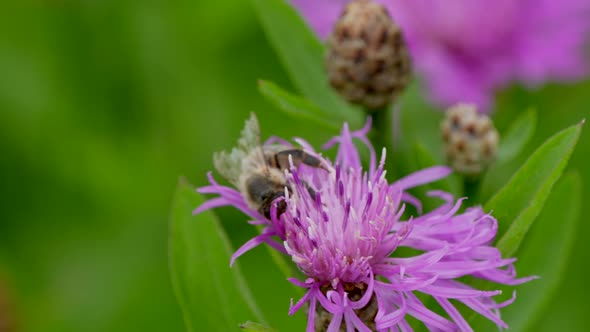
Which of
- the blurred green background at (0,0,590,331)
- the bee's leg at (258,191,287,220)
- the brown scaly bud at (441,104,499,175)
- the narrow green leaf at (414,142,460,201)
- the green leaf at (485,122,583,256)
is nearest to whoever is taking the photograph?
the green leaf at (485,122,583,256)

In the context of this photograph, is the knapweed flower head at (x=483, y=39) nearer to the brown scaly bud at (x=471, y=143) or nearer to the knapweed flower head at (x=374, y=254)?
the brown scaly bud at (x=471, y=143)

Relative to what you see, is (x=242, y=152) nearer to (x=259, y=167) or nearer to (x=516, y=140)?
(x=259, y=167)

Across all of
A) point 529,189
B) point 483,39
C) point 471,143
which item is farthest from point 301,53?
point 483,39

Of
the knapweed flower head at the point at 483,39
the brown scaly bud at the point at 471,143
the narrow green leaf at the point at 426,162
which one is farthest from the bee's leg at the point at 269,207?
the knapweed flower head at the point at 483,39

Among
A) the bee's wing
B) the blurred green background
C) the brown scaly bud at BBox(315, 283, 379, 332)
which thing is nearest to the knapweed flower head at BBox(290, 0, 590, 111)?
the blurred green background

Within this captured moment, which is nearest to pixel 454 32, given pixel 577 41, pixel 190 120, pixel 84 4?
pixel 577 41

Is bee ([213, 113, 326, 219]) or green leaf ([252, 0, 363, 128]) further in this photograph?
green leaf ([252, 0, 363, 128])

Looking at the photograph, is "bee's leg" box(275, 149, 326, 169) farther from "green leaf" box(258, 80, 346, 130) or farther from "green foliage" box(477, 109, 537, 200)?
"green foliage" box(477, 109, 537, 200)
